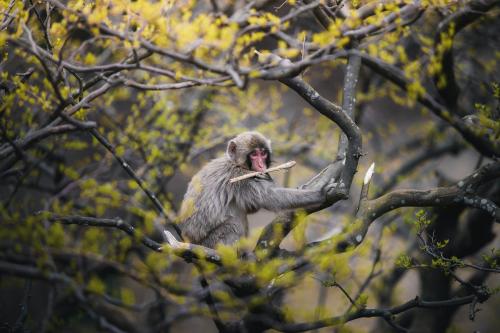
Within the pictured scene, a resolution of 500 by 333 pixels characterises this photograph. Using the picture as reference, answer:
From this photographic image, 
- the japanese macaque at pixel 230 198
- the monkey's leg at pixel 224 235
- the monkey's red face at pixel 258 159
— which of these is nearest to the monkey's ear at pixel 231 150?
the japanese macaque at pixel 230 198

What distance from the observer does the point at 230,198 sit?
5953 mm

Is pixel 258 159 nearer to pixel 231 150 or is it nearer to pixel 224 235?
pixel 231 150

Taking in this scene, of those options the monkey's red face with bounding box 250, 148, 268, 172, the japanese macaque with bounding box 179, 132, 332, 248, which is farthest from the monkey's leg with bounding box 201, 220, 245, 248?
the monkey's red face with bounding box 250, 148, 268, 172

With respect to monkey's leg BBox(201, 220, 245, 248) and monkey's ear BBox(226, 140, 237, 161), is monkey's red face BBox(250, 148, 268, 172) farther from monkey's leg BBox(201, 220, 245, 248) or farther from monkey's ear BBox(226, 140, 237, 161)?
monkey's leg BBox(201, 220, 245, 248)

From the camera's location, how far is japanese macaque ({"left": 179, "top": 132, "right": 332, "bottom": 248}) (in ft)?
19.1

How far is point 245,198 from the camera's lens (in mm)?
5938

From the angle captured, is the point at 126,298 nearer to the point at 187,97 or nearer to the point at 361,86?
the point at 187,97

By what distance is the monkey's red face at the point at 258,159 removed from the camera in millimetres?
6098

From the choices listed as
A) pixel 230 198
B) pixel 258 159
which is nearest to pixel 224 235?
pixel 230 198

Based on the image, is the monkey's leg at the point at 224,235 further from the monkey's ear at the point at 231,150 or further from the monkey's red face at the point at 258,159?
the monkey's ear at the point at 231,150

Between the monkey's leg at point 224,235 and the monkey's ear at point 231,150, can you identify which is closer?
the monkey's leg at point 224,235

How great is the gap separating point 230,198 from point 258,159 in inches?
24.1

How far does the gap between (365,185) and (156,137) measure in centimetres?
430

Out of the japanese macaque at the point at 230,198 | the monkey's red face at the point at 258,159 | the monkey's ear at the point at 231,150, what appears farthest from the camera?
the monkey's ear at the point at 231,150
